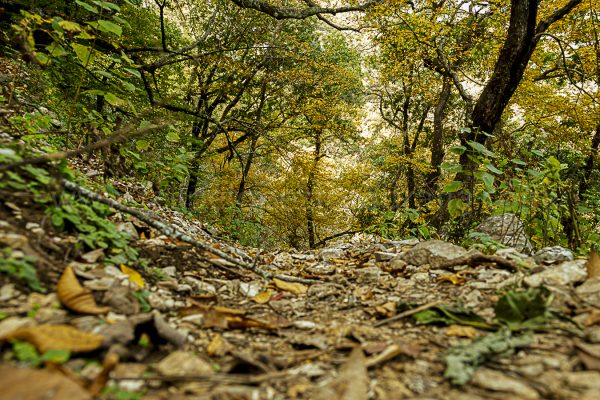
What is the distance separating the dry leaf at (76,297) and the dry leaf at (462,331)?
61.6 inches

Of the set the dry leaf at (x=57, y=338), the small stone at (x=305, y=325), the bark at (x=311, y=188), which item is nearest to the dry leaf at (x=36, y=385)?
the dry leaf at (x=57, y=338)

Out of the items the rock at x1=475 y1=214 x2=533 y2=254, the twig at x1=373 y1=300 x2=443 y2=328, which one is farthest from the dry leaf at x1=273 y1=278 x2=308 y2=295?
the rock at x1=475 y1=214 x2=533 y2=254

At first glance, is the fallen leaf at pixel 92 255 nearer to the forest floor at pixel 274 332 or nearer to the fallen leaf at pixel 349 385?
the forest floor at pixel 274 332

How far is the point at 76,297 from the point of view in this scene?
1485mm

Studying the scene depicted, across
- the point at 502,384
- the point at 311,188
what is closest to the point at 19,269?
the point at 502,384

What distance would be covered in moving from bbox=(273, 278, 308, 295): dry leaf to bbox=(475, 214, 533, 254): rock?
2.27 metres

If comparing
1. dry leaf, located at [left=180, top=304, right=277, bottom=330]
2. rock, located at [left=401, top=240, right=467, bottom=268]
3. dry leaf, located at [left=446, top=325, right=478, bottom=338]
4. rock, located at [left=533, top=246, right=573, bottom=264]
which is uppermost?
rock, located at [left=533, top=246, right=573, bottom=264]

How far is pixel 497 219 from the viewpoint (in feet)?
14.4

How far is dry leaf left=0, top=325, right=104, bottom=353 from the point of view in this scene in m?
1.11

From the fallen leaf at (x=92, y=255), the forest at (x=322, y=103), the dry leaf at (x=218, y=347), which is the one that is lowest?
the dry leaf at (x=218, y=347)

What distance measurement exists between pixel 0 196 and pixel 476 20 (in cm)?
1061

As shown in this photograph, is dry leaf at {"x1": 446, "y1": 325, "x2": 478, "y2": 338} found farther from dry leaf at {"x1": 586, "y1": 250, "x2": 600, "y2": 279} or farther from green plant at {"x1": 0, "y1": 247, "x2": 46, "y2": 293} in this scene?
green plant at {"x1": 0, "y1": 247, "x2": 46, "y2": 293}

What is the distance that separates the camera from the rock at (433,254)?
2865 millimetres

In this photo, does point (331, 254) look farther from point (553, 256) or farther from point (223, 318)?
point (223, 318)
